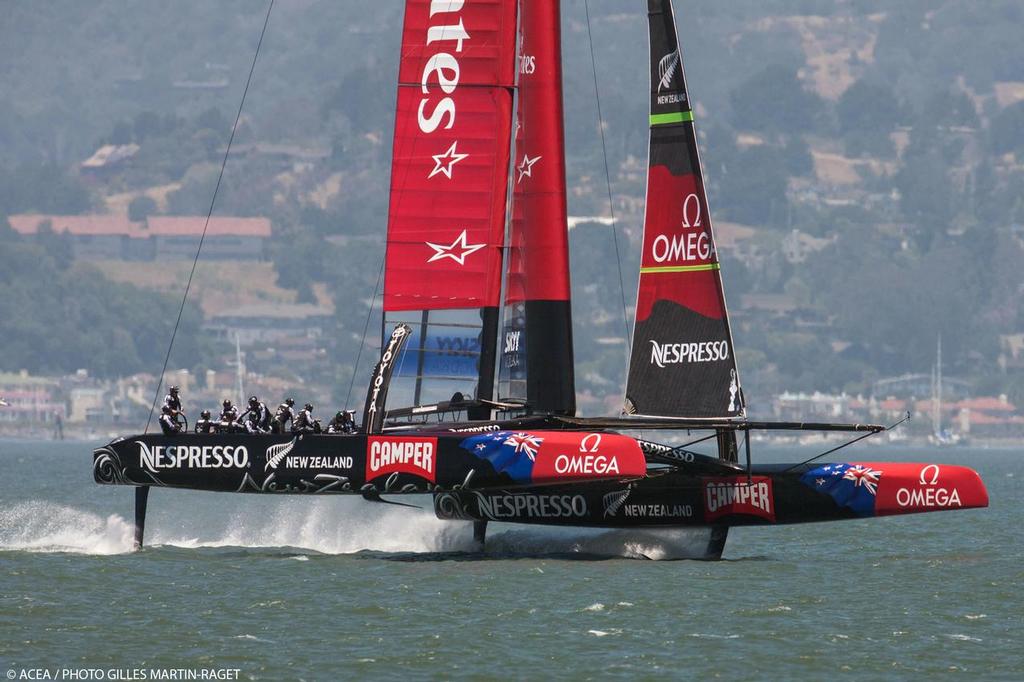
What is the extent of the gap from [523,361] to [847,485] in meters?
4.21

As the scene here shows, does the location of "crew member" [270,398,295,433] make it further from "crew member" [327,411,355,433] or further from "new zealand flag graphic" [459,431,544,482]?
"new zealand flag graphic" [459,431,544,482]

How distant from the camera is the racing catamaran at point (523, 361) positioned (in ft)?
85.5

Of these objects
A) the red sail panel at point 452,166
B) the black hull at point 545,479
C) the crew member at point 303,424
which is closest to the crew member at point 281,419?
the crew member at point 303,424

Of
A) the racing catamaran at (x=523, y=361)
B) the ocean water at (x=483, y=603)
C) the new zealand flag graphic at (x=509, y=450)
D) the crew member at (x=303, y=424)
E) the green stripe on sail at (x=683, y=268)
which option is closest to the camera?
the ocean water at (x=483, y=603)

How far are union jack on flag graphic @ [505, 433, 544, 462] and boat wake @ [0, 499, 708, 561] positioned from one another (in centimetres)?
291

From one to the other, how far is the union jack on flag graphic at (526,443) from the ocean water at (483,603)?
1.47 metres

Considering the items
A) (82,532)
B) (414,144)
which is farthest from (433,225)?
(82,532)

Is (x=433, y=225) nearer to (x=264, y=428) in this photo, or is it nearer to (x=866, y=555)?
(x=264, y=428)

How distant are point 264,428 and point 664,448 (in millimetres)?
4813

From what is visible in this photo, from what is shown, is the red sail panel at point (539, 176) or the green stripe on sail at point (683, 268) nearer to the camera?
the green stripe on sail at point (683, 268)

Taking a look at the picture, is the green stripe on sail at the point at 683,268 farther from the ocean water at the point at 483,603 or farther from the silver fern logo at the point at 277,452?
the silver fern logo at the point at 277,452

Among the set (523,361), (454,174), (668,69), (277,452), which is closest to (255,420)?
(277,452)

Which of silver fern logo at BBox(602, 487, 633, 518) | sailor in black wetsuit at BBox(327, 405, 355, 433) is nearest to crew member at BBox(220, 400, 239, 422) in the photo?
sailor in black wetsuit at BBox(327, 405, 355, 433)

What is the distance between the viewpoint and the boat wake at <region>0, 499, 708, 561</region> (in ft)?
93.1
